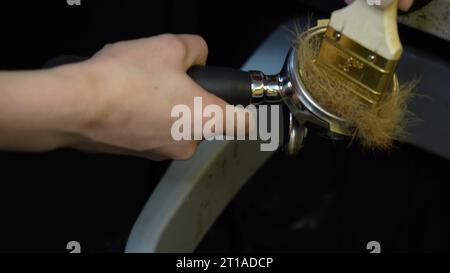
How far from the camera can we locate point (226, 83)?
1.32 ft

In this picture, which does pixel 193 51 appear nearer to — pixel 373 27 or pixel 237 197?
pixel 373 27

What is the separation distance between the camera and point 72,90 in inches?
14.9

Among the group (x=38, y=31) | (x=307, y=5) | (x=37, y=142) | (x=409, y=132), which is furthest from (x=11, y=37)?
(x=409, y=132)

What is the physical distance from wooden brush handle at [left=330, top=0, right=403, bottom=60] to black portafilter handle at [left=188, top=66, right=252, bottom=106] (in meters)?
0.09

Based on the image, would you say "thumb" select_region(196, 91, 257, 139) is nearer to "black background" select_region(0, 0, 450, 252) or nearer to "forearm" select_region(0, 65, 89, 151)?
"forearm" select_region(0, 65, 89, 151)

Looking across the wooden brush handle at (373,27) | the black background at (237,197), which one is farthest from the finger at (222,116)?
the black background at (237,197)

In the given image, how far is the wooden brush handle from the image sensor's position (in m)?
0.34

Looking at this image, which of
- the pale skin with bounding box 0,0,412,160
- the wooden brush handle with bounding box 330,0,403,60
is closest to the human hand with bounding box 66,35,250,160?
the pale skin with bounding box 0,0,412,160

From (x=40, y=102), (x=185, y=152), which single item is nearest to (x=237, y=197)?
(x=185, y=152)

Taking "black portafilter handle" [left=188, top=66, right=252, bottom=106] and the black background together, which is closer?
"black portafilter handle" [left=188, top=66, right=252, bottom=106]

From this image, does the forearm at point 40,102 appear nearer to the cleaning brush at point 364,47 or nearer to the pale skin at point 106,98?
the pale skin at point 106,98

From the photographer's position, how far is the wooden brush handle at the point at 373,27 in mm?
342

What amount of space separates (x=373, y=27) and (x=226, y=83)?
12 cm

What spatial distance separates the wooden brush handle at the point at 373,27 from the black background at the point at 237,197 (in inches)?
8.7
